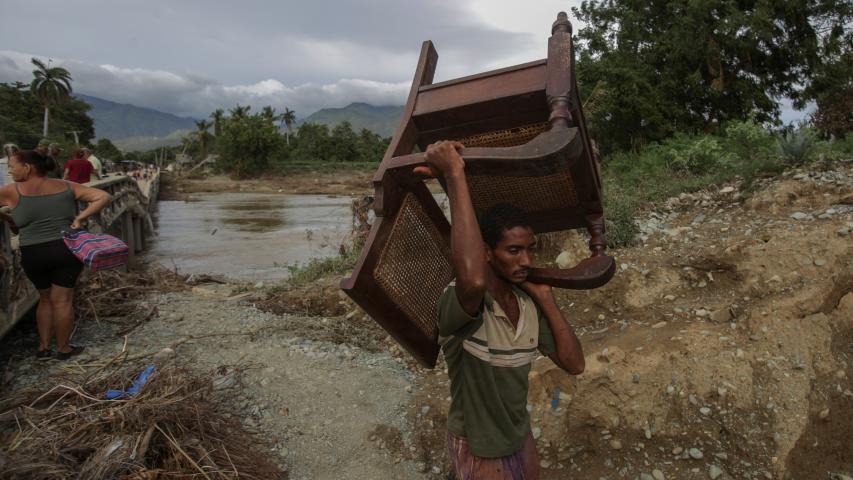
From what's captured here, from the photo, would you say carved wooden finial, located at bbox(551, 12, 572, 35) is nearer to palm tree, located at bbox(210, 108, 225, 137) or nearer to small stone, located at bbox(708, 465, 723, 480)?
small stone, located at bbox(708, 465, 723, 480)

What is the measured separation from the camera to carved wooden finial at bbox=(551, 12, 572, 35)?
1.58m

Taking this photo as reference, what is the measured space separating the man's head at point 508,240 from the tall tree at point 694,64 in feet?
39.7

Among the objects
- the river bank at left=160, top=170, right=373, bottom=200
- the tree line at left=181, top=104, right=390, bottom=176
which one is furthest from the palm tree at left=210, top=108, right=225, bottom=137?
the river bank at left=160, top=170, right=373, bottom=200

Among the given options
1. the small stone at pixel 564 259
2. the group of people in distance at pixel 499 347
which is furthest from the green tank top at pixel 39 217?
the small stone at pixel 564 259

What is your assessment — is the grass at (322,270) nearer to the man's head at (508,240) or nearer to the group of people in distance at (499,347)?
the group of people in distance at (499,347)

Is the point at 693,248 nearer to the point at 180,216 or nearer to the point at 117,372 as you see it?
the point at 117,372

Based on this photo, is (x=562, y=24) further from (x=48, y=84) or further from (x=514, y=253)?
(x=48, y=84)

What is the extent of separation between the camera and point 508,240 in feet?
5.11

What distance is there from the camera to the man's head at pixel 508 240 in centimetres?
155

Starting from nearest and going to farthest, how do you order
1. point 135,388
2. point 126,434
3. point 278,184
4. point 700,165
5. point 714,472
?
point 126,434 → point 714,472 → point 135,388 → point 700,165 → point 278,184

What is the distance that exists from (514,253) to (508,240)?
5 cm

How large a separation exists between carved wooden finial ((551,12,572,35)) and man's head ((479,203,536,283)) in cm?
56

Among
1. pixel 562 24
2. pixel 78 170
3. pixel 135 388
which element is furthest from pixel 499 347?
pixel 78 170

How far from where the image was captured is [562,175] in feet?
5.52
